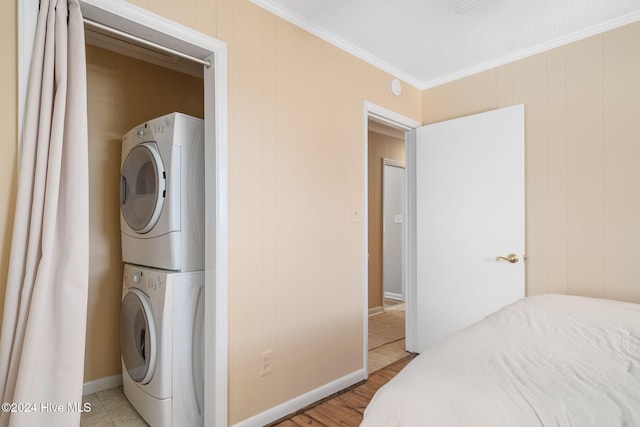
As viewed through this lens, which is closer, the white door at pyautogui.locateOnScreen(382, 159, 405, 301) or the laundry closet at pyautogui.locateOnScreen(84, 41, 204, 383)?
the laundry closet at pyautogui.locateOnScreen(84, 41, 204, 383)

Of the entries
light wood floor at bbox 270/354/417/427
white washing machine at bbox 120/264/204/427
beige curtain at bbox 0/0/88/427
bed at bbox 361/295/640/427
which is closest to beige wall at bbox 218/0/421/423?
light wood floor at bbox 270/354/417/427

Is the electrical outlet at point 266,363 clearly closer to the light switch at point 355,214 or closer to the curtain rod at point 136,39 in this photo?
the light switch at point 355,214

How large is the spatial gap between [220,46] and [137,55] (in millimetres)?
Answer: 1162

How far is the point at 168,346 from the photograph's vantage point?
1.87 m

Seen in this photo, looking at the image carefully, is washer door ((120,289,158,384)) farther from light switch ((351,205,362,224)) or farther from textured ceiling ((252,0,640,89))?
textured ceiling ((252,0,640,89))

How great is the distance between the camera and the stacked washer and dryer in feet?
6.18

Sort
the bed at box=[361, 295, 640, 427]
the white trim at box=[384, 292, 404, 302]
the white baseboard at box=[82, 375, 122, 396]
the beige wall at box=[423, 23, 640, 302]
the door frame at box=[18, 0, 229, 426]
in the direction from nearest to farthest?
1. the bed at box=[361, 295, 640, 427]
2. the door frame at box=[18, 0, 229, 426]
3. the beige wall at box=[423, 23, 640, 302]
4. the white baseboard at box=[82, 375, 122, 396]
5. the white trim at box=[384, 292, 404, 302]

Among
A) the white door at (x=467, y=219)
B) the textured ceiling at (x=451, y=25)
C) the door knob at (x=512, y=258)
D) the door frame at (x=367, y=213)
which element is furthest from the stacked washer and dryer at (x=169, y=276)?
the door knob at (x=512, y=258)

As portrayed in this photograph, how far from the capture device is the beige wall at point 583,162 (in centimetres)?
218

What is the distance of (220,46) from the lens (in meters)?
1.85

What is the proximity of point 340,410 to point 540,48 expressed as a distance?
286 centimetres

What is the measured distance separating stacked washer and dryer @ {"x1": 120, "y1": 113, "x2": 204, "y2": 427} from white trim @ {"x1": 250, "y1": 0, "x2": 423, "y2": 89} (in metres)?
Result: 0.82

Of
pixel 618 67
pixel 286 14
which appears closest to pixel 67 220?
pixel 286 14

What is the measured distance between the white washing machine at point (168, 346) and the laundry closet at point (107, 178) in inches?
24.4
